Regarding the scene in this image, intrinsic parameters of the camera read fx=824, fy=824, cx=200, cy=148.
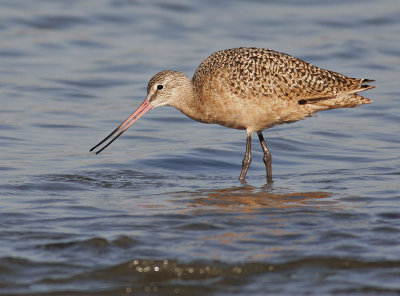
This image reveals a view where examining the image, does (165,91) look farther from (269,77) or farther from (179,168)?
(269,77)

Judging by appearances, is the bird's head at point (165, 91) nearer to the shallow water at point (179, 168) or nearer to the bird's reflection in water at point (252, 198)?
the shallow water at point (179, 168)

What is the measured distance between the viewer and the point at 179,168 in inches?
312

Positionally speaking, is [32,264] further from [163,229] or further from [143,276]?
[163,229]

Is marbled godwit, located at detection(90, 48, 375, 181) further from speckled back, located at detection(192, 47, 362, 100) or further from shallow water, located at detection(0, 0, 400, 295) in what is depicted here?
shallow water, located at detection(0, 0, 400, 295)

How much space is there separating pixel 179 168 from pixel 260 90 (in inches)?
46.6

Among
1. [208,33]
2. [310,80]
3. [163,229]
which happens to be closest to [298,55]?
[208,33]

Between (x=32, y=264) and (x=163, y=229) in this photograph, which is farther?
(x=163, y=229)

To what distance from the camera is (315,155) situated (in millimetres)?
8523

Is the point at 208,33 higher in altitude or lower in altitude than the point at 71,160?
higher

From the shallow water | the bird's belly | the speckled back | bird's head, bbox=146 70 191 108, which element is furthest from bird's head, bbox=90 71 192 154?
the shallow water

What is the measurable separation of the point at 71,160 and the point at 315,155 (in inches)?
98.6

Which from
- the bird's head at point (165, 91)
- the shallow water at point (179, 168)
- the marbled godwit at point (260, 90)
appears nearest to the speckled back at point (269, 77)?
the marbled godwit at point (260, 90)

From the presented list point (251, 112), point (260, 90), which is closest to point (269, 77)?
point (260, 90)

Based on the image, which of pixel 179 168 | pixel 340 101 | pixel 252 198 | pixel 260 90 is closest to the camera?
pixel 252 198
